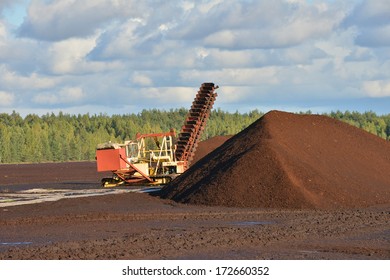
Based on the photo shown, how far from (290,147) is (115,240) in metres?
15.2

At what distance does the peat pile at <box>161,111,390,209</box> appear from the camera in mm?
31828

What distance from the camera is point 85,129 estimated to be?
174500 mm

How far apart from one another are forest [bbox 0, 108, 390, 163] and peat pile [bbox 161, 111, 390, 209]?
68.2m

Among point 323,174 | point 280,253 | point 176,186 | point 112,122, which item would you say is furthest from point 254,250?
point 112,122

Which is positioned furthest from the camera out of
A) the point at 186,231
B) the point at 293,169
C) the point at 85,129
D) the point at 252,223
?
the point at 85,129

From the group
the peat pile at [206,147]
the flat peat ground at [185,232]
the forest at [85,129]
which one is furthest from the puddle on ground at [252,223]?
the forest at [85,129]

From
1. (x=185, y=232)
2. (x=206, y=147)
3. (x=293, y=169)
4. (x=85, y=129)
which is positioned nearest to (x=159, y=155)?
(x=206, y=147)

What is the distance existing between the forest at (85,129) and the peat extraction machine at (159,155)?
60.3 m

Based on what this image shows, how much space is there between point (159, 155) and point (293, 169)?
42.9 feet

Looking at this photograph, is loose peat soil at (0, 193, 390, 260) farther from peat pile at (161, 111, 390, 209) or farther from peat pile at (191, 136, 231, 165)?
peat pile at (191, 136, 231, 165)

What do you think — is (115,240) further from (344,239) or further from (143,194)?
(143,194)

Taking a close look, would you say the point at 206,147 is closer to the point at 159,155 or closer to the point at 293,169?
the point at 159,155

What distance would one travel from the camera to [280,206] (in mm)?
31062

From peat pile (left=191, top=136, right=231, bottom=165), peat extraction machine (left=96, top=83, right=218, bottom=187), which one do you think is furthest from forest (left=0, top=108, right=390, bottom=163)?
peat extraction machine (left=96, top=83, right=218, bottom=187)
